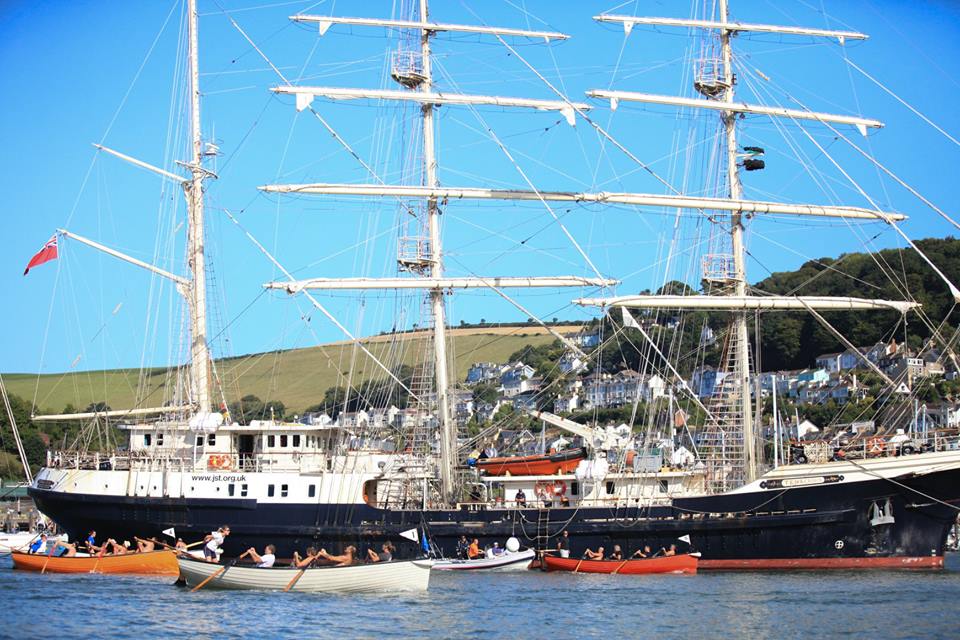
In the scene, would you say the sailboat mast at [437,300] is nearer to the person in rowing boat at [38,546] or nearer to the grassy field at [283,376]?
the person in rowing boat at [38,546]

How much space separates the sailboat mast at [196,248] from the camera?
51.4 meters

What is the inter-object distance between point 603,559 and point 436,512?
642 cm

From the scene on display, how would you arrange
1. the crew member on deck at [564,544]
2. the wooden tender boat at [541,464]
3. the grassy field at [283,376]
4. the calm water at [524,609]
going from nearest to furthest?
the calm water at [524,609]
the crew member on deck at [564,544]
the wooden tender boat at [541,464]
the grassy field at [283,376]

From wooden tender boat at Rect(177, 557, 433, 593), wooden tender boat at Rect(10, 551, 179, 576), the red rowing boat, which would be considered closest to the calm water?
wooden tender boat at Rect(177, 557, 433, 593)

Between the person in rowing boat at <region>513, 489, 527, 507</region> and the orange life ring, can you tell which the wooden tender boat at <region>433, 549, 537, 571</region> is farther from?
the orange life ring

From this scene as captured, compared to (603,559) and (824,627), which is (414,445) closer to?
(603,559)

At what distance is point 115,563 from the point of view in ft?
147

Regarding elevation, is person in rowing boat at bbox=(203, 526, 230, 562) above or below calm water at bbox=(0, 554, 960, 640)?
above

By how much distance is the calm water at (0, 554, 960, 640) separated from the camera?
1206 inches

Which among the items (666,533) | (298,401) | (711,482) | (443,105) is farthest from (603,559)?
(298,401)

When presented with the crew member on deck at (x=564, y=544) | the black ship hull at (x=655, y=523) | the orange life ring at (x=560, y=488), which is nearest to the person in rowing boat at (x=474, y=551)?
the black ship hull at (x=655, y=523)

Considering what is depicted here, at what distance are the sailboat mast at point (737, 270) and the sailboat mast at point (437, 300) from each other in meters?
11.3

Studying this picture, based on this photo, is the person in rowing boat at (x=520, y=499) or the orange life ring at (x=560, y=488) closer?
the person in rowing boat at (x=520, y=499)

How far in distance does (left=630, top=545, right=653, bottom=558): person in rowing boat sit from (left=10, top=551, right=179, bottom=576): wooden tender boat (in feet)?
51.9
